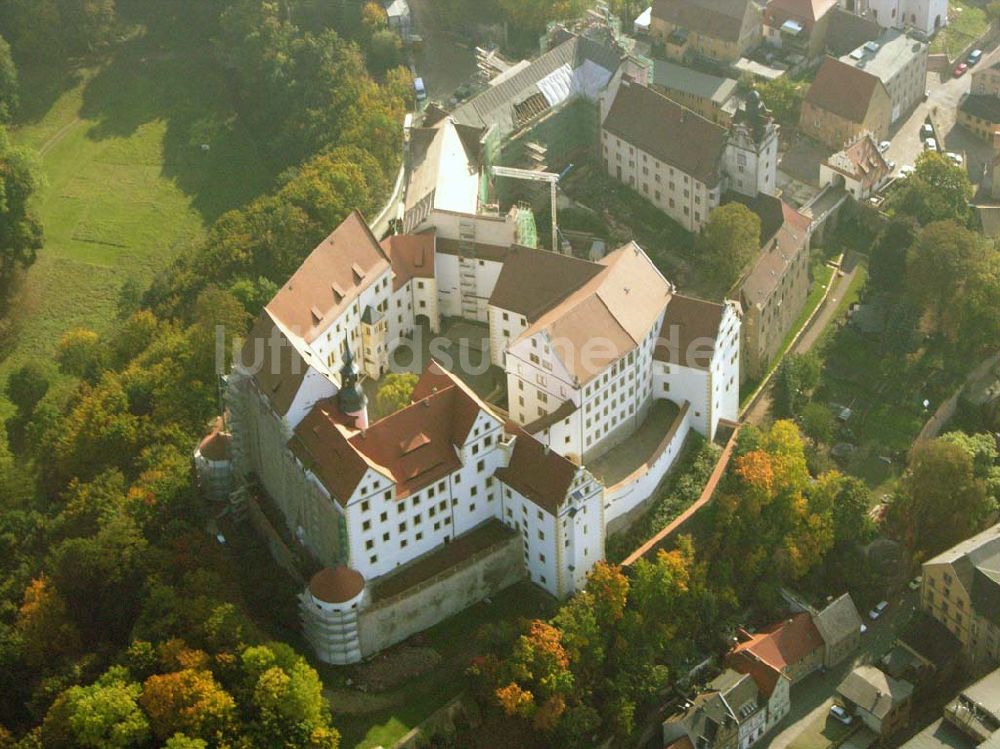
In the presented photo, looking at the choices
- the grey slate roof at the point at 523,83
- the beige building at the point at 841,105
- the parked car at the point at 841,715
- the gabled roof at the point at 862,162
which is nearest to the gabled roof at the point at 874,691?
the parked car at the point at 841,715

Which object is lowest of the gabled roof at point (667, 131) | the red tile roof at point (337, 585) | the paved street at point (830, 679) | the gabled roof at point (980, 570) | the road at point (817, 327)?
the paved street at point (830, 679)

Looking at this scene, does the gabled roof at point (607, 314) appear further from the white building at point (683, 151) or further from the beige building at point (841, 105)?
the beige building at point (841, 105)

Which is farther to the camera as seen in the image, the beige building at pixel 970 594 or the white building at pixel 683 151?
the white building at pixel 683 151

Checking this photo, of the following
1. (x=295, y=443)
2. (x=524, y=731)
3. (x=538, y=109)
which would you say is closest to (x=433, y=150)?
(x=538, y=109)

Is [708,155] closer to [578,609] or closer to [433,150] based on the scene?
[433,150]

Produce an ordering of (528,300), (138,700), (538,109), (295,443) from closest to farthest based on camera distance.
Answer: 1. (138,700)
2. (295,443)
3. (528,300)
4. (538,109)

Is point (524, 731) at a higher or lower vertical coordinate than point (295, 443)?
lower

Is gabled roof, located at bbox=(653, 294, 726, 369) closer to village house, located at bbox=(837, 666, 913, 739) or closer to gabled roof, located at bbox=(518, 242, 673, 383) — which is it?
gabled roof, located at bbox=(518, 242, 673, 383)
